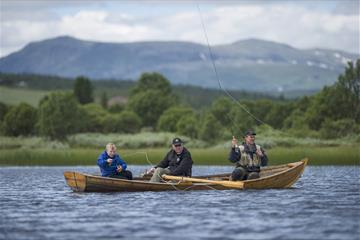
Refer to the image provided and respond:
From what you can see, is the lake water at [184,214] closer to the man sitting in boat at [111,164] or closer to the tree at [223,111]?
the man sitting in boat at [111,164]

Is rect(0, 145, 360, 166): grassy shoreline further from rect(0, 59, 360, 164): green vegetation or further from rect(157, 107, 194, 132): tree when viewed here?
rect(157, 107, 194, 132): tree

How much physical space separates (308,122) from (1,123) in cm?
2814

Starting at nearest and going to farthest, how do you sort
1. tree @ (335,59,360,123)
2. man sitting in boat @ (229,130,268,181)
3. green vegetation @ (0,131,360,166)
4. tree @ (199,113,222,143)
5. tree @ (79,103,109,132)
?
man sitting in boat @ (229,130,268,181) < green vegetation @ (0,131,360,166) < tree @ (335,59,360,123) < tree @ (199,113,222,143) < tree @ (79,103,109,132)

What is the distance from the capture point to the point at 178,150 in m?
27.9

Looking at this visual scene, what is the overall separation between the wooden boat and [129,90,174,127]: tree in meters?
71.2

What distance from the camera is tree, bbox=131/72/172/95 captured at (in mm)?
113125

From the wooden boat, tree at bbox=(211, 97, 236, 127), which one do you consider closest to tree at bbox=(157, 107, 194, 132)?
tree at bbox=(211, 97, 236, 127)

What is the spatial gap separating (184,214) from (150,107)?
79.7 metres

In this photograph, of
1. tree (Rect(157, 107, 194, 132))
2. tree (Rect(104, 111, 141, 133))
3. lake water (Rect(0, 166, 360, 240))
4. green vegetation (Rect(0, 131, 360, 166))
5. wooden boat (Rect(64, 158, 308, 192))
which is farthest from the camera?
tree (Rect(104, 111, 141, 133))

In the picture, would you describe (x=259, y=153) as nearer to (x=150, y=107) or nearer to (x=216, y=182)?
(x=216, y=182)

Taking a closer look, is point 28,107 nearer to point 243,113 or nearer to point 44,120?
point 44,120

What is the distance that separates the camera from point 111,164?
27734mm

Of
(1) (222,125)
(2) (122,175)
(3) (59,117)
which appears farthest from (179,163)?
(1) (222,125)

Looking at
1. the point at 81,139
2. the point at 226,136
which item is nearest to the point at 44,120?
the point at 81,139
